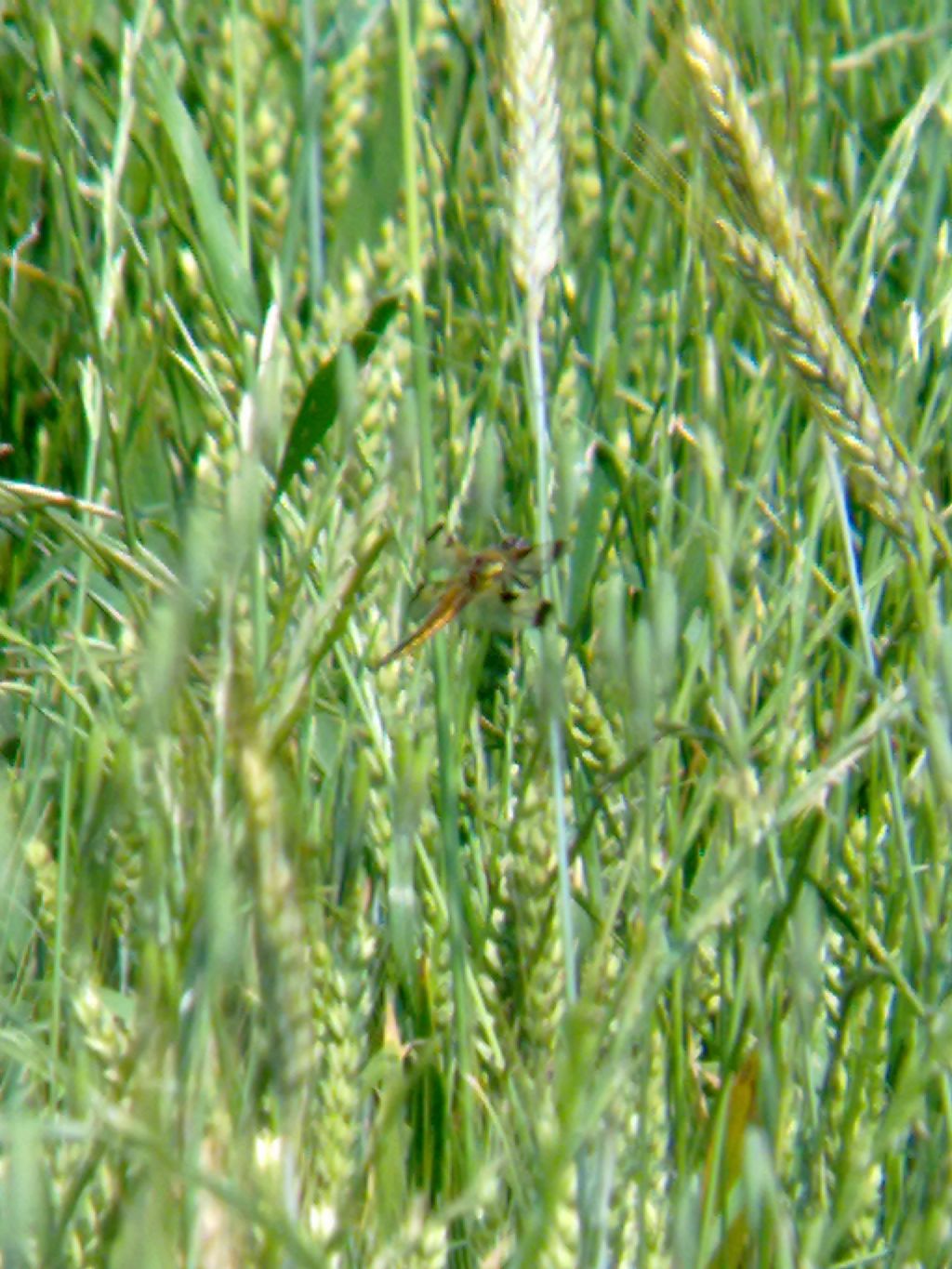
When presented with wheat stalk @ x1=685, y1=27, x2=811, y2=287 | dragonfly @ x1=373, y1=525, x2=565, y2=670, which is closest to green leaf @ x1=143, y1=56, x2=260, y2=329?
dragonfly @ x1=373, y1=525, x2=565, y2=670

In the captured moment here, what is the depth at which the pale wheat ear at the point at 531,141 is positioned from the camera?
30.4 inches

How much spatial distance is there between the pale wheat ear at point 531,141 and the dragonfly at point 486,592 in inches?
5.0

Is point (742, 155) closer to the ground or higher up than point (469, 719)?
higher up

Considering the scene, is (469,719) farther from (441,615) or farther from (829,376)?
(829,376)

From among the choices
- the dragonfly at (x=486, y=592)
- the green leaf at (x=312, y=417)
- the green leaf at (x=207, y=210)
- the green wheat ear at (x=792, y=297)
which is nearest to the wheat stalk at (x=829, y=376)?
the green wheat ear at (x=792, y=297)

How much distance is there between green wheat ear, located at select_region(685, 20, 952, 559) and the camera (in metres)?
0.65

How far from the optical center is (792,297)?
70cm

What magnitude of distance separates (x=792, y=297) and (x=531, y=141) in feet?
0.49

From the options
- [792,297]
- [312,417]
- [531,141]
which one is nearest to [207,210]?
[312,417]

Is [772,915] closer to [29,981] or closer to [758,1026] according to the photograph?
[758,1026]

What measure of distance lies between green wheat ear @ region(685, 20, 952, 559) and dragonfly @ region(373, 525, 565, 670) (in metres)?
0.15

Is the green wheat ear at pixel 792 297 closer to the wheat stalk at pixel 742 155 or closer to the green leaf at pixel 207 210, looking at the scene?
the wheat stalk at pixel 742 155

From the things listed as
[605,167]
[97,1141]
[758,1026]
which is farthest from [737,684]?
[605,167]

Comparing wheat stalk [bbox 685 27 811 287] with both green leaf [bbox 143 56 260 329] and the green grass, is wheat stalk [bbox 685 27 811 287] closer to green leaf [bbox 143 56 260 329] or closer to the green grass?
the green grass
